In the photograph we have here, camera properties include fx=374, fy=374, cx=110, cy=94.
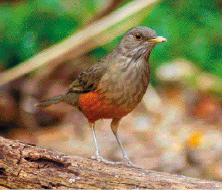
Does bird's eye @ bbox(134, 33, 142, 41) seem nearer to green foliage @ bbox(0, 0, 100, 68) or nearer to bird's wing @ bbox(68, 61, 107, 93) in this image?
bird's wing @ bbox(68, 61, 107, 93)

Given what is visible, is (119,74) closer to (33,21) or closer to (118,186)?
(118,186)

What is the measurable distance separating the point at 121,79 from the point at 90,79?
0.59 metres

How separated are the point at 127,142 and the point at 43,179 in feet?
12.1

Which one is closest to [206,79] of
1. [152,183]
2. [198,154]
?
[198,154]

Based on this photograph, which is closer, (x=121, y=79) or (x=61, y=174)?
(x=61, y=174)

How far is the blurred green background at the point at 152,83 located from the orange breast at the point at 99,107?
6.49 ft

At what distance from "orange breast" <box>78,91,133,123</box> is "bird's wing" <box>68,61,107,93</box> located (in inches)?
5.1

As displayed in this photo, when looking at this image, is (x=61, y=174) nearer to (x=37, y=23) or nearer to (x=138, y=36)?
(x=138, y=36)

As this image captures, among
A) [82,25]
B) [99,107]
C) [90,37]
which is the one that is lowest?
[99,107]

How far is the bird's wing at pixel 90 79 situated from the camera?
213 inches

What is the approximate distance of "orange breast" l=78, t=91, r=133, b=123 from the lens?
17.2ft

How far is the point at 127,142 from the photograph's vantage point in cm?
775

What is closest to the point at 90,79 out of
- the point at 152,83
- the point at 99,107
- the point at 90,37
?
the point at 99,107

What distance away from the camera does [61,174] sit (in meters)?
4.31
